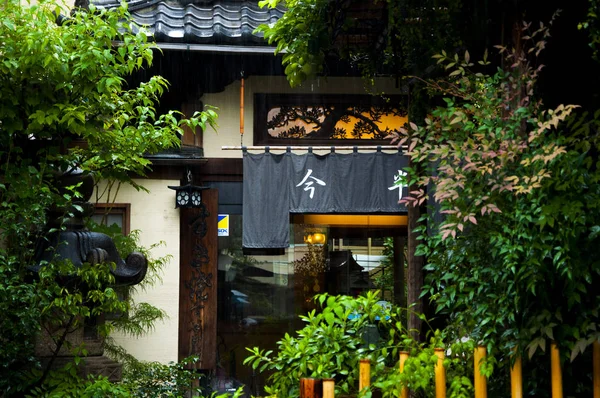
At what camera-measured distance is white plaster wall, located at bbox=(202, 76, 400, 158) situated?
11.9m

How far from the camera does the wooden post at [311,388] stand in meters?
4.39

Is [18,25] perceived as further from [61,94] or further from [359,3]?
[359,3]

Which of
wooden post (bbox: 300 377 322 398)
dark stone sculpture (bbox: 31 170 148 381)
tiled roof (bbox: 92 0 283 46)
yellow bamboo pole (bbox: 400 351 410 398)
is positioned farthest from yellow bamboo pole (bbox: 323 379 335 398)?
tiled roof (bbox: 92 0 283 46)

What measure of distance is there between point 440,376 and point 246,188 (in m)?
6.73

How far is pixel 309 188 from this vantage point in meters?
11.1

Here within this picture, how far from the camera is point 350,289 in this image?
12.7 meters

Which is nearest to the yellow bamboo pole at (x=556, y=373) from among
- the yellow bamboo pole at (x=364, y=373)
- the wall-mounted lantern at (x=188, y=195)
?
the yellow bamboo pole at (x=364, y=373)

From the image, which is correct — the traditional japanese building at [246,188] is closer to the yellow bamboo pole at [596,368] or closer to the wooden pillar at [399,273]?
the wooden pillar at [399,273]

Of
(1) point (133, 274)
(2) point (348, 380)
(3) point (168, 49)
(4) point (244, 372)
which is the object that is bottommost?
(4) point (244, 372)

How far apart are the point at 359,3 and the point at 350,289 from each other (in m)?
6.51

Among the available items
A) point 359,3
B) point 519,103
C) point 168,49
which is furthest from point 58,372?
point 168,49

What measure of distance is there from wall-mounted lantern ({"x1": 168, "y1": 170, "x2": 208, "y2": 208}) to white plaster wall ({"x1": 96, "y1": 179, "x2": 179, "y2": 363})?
0.29m

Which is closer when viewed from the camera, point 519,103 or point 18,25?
point 519,103

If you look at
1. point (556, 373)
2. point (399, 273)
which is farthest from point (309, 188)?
point (556, 373)
